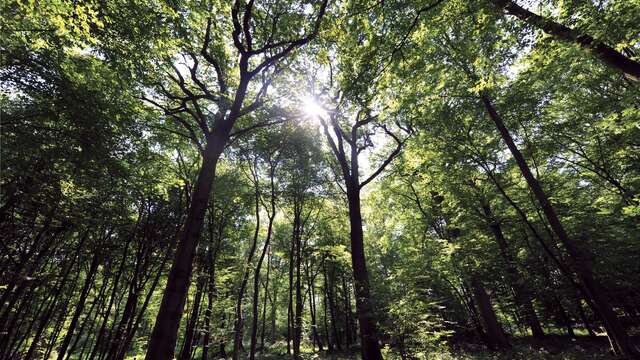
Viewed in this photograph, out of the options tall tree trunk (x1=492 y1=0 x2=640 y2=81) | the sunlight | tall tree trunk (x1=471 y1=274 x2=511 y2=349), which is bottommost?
tall tree trunk (x1=471 y1=274 x2=511 y2=349)

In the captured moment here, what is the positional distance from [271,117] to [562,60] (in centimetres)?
1084

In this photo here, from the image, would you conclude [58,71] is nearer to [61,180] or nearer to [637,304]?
[61,180]

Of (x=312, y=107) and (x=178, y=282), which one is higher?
(x=312, y=107)

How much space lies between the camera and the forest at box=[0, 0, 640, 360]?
21.4 ft

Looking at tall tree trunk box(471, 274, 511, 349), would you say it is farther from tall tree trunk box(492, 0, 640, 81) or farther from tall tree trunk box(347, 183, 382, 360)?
tall tree trunk box(492, 0, 640, 81)

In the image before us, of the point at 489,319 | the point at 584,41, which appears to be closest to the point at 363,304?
the point at 489,319

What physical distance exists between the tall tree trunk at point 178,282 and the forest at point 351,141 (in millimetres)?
45

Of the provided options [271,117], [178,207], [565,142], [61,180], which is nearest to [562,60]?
[565,142]

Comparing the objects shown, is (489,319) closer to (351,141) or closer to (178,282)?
(351,141)

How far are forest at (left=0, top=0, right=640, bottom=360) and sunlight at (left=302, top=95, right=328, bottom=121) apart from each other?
86 millimetres

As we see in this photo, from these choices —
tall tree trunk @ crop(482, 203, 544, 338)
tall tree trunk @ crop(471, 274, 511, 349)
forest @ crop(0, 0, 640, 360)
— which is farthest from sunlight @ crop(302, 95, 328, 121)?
tall tree trunk @ crop(471, 274, 511, 349)

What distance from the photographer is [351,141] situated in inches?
517

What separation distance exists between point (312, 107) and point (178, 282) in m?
9.65

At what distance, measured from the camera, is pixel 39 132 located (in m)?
7.74
